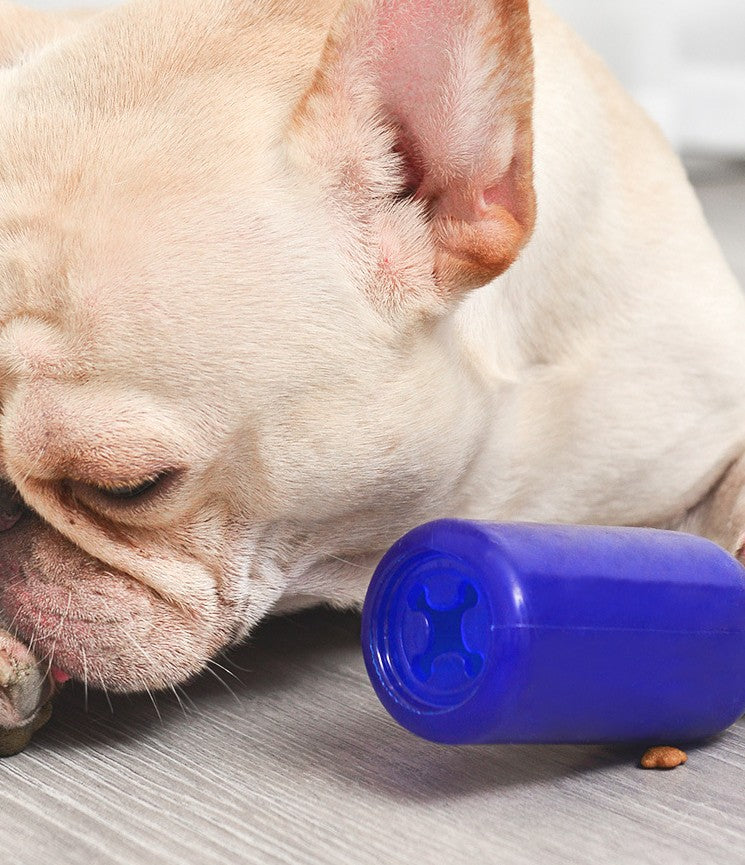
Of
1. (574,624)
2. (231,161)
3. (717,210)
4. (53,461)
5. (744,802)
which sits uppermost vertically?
(717,210)

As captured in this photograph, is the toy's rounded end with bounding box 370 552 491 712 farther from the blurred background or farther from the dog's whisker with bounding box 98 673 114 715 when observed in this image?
the blurred background

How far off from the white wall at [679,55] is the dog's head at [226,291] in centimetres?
218

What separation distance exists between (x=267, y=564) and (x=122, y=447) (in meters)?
0.19

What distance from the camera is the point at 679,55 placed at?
10.2 feet

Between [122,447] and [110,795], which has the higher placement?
[122,447]

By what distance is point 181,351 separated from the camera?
0.95m

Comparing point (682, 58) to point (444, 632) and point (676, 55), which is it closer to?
point (676, 55)

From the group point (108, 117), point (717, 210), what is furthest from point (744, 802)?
point (717, 210)

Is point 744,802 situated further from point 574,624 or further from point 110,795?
A: point 110,795

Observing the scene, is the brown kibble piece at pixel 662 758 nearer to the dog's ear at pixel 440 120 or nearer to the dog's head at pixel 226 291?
the dog's head at pixel 226 291

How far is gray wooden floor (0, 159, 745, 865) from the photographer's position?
0.83 m

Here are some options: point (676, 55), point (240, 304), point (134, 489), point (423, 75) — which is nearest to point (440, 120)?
point (423, 75)

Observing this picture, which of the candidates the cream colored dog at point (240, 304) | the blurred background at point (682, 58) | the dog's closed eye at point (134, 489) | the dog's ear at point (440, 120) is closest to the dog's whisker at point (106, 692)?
the cream colored dog at point (240, 304)

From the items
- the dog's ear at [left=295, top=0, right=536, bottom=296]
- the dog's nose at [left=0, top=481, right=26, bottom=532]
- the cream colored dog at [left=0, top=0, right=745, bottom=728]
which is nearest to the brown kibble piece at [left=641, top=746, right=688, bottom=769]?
the cream colored dog at [left=0, top=0, right=745, bottom=728]
